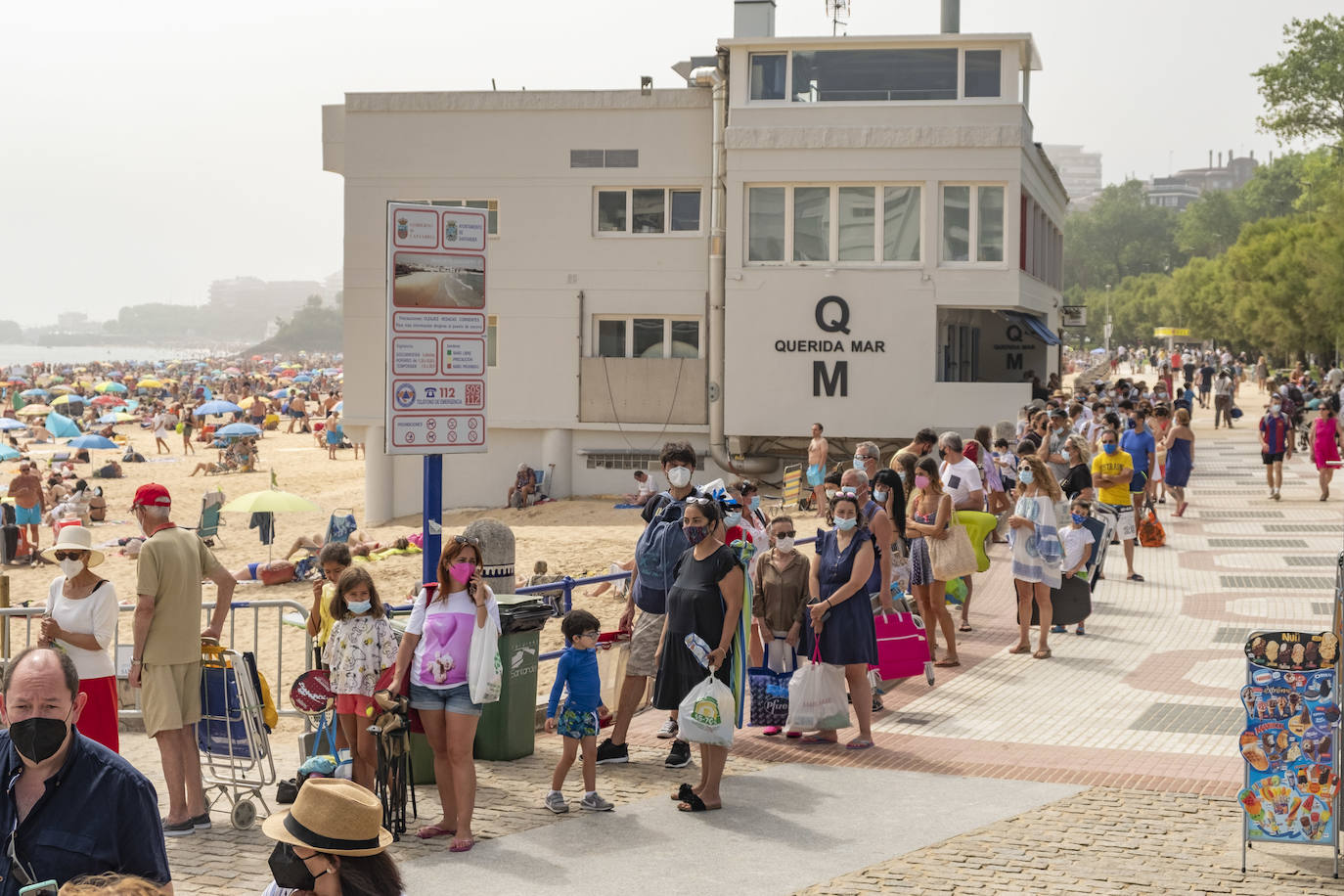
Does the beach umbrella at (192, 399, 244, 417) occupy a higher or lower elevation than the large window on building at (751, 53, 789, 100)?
lower

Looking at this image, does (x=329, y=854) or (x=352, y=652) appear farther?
(x=352, y=652)

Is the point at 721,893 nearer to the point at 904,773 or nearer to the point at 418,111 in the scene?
the point at 904,773

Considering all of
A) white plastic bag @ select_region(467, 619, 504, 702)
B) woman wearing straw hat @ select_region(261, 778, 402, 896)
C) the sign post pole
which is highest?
the sign post pole

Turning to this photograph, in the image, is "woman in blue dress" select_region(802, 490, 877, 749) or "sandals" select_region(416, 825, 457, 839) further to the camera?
"woman in blue dress" select_region(802, 490, 877, 749)

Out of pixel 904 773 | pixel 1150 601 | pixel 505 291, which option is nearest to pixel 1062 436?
pixel 1150 601

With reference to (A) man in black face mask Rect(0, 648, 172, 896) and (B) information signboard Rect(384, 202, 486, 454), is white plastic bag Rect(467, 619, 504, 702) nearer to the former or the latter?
(B) information signboard Rect(384, 202, 486, 454)

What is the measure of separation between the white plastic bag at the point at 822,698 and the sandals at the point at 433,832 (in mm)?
2871

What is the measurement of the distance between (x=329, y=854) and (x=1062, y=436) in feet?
61.1

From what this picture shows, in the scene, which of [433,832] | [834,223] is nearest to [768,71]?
[834,223]

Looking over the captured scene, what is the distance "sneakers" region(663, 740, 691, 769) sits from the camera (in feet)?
32.8

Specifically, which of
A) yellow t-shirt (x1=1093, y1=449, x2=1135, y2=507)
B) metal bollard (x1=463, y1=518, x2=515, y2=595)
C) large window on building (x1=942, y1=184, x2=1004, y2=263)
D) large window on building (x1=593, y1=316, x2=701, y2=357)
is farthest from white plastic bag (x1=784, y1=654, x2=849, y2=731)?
large window on building (x1=593, y1=316, x2=701, y2=357)

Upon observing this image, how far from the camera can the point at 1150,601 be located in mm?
16688

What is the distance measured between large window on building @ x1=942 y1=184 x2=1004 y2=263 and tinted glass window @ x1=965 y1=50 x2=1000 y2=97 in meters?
1.84

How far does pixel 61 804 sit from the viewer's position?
442 cm
